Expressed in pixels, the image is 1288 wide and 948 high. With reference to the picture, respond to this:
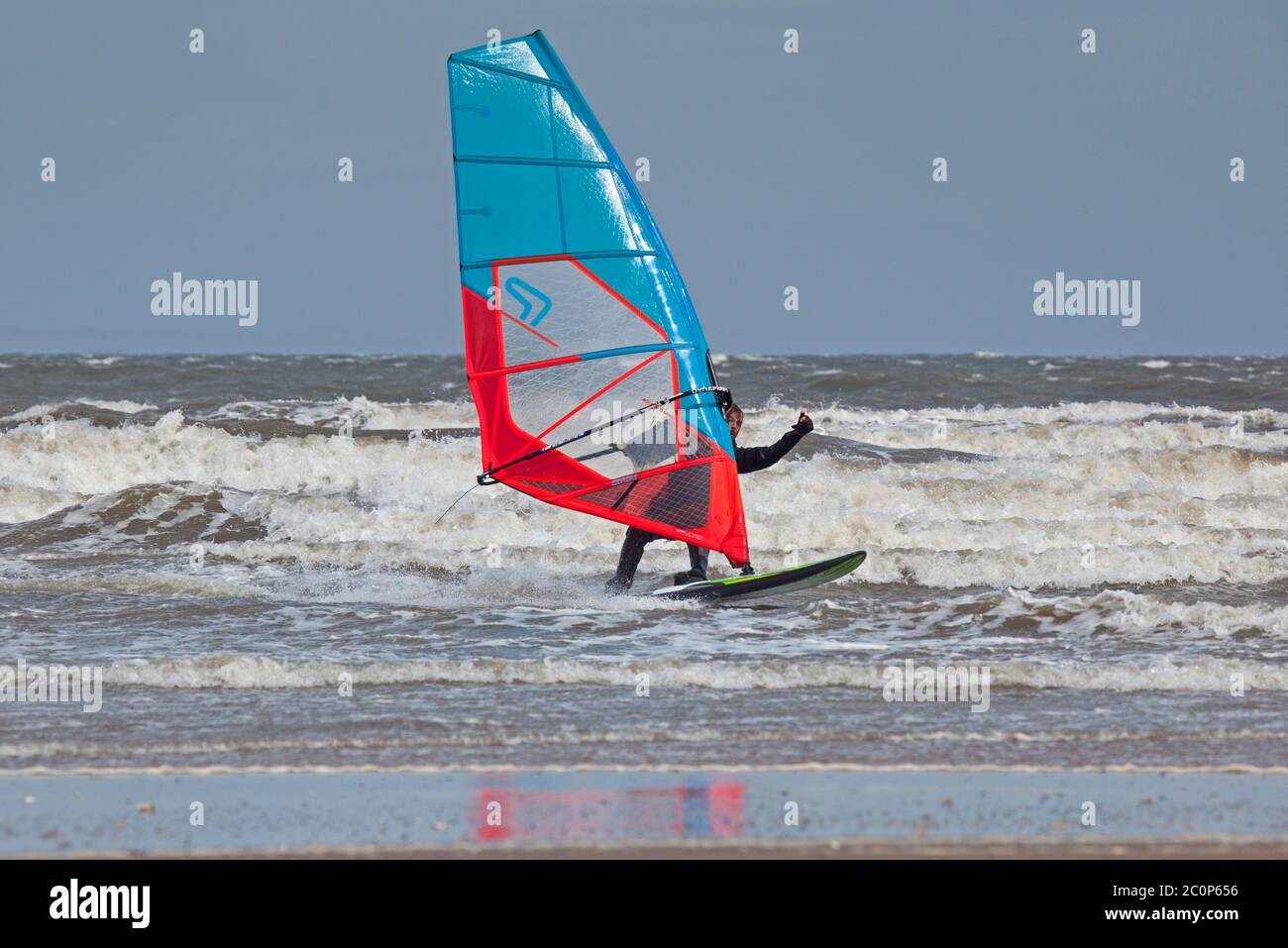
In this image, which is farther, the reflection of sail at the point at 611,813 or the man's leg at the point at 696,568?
the man's leg at the point at 696,568

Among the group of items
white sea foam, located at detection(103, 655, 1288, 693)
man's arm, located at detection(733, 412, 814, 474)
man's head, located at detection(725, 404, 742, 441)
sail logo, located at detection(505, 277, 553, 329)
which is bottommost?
white sea foam, located at detection(103, 655, 1288, 693)

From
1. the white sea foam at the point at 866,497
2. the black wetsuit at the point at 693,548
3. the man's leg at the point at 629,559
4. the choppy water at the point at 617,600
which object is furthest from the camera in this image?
the white sea foam at the point at 866,497

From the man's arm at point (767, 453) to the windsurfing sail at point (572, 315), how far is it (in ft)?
0.27

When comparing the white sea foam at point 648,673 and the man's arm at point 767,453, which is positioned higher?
the man's arm at point 767,453

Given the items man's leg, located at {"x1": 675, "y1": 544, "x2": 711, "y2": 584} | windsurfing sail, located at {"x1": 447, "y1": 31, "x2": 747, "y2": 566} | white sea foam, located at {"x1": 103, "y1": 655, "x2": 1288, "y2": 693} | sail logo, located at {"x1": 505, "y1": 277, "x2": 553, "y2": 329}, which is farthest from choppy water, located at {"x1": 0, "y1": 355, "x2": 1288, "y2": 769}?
sail logo, located at {"x1": 505, "y1": 277, "x2": 553, "y2": 329}

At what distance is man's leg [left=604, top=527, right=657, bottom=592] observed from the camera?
974cm

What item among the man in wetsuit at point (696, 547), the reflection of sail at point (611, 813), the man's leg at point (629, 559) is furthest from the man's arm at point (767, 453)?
the reflection of sail at point (611, 813)

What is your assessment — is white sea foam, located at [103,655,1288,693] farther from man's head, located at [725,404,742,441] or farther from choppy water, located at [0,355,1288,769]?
man's head, located at [725,404,742,441]

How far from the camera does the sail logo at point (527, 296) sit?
9320 mm

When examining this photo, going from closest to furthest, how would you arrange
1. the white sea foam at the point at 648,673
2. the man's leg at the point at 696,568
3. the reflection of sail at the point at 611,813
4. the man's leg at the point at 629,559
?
the reflection of sail at the point at 611,813 < the white sea foam at the point at 648,673 < the man's leg at the point at 696,568 < the man's leg at the point at 629,559

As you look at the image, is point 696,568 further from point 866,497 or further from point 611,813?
point 866,497

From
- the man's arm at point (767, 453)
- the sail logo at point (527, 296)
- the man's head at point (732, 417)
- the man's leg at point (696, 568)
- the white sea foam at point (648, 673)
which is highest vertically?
the sail logo at point (527, 296)

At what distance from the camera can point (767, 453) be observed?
30.9ft

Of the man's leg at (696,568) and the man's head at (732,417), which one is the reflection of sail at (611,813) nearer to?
the man's leg at (696,568)
